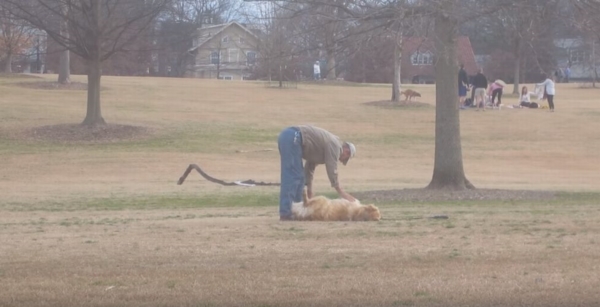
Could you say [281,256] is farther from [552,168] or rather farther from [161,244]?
[552,168]

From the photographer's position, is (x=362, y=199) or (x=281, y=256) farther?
(x=362, y=199)

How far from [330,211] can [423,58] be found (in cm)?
→ 1793

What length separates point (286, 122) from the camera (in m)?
38.8

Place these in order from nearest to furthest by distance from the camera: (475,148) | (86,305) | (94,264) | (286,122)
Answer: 1. (86,305)
2. (94,264)
3. (475,148)
4. (286,122)

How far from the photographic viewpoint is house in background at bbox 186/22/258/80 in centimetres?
6706

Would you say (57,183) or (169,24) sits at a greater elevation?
(169,24)

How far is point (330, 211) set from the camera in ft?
42.0

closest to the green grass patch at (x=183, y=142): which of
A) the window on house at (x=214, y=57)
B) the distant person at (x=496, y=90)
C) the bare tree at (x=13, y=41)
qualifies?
the distant person at (x=496, y=90)

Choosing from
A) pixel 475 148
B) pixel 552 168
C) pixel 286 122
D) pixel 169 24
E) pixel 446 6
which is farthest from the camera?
pixel 169 24

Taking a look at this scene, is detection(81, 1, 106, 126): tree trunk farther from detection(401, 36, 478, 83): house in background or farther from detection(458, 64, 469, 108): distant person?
detection(458, 64, 469, 108): distant person

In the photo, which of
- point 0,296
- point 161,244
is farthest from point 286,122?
point 0,296

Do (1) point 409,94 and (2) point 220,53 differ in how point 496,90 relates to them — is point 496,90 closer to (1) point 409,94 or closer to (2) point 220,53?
(1) point 409,94

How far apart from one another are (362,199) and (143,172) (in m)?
10.0

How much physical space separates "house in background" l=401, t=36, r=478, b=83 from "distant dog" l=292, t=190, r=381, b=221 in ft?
17.1
